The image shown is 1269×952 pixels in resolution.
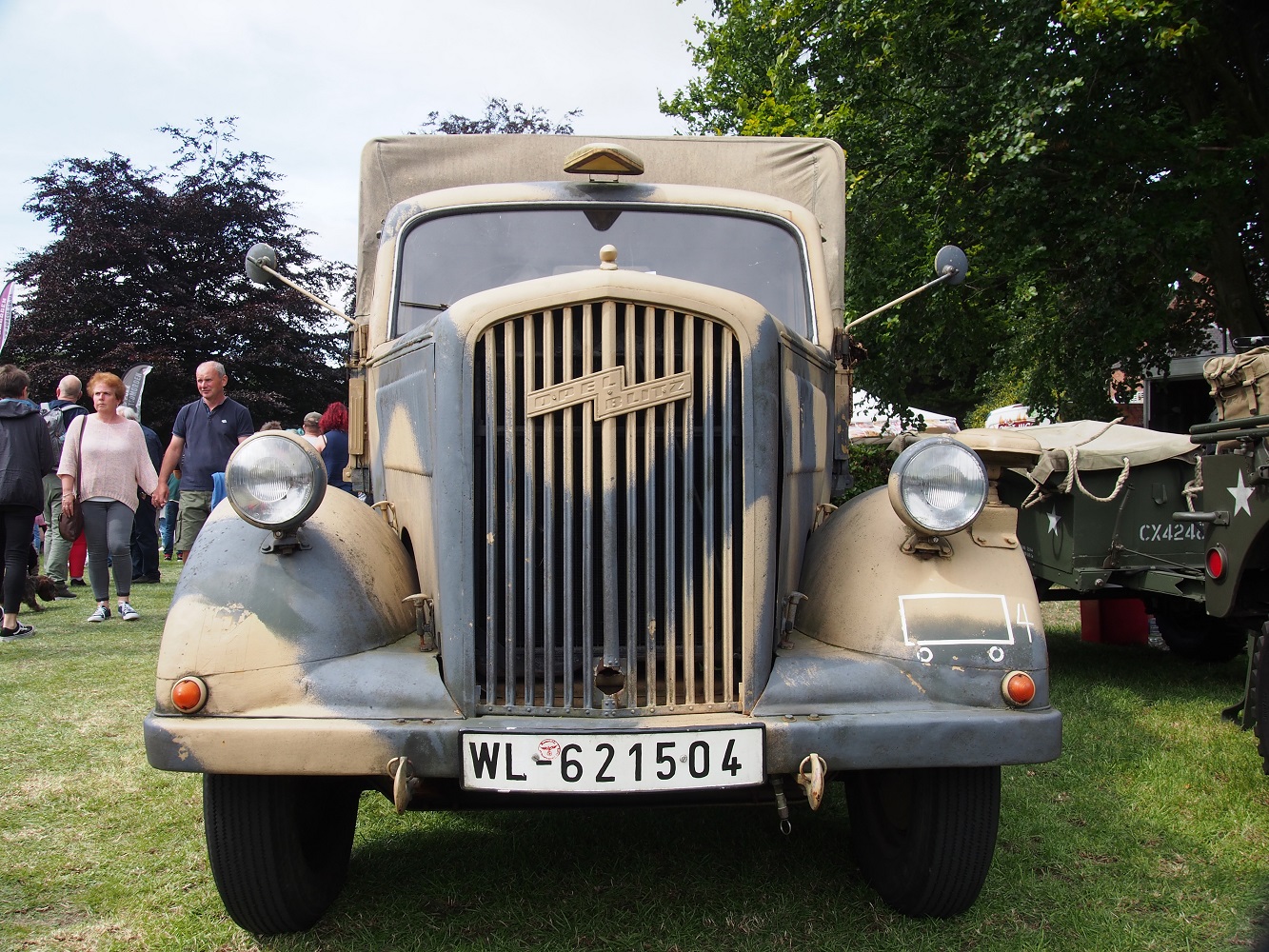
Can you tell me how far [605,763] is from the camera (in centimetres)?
248

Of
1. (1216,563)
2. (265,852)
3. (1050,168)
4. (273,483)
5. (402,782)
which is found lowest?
(265,852)

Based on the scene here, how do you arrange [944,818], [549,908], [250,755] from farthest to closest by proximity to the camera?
1. [549,908]
2. [944,818]
3. [250,755]

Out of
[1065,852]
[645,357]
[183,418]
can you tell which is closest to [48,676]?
[183,418]

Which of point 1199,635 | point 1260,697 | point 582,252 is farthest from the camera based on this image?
point 1199,635

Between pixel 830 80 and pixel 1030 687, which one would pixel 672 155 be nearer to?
pixel 1030 687

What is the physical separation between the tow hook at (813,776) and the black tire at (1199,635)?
520 cm

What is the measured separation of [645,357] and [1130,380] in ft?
42.1

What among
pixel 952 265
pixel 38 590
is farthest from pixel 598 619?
pixel 38 590

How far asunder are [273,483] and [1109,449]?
5.40 metres

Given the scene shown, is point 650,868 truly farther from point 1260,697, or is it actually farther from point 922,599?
point 1260,697

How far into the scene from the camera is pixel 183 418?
25.7 ft

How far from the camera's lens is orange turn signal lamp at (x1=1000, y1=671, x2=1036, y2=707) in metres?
2.66

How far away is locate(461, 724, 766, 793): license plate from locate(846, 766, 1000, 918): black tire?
0.63 metres

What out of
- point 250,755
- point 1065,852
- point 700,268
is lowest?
point 1065,852
